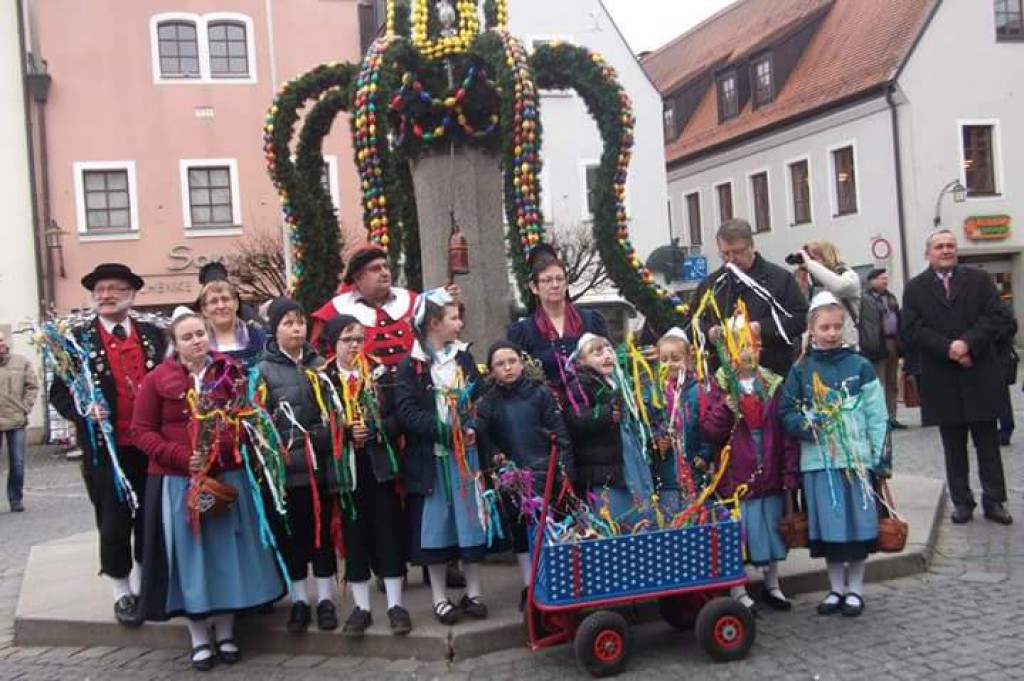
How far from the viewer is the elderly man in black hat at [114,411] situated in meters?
5.34

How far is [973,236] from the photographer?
24391mm

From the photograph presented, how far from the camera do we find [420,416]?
486 centimetres

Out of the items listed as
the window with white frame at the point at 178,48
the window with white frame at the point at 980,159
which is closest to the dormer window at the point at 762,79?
the window with white frame at the point at 980,159

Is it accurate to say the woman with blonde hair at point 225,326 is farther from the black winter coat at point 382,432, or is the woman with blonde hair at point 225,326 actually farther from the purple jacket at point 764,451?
the purple jacket at point 764,451

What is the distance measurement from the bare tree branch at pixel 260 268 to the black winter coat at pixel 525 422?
14.5 m

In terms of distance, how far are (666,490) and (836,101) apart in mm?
22731

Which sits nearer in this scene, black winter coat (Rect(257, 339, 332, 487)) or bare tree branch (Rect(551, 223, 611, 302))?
black winter coat (Rect(257, 339, 332, 487))

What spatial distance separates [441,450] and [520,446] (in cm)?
39

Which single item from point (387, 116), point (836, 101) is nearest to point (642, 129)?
point (836, 101)

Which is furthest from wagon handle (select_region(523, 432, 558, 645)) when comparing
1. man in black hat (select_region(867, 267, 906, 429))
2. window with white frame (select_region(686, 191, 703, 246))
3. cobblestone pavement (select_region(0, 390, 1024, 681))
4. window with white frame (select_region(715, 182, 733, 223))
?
window with white frame (select_region(686, 191, 703, 246))

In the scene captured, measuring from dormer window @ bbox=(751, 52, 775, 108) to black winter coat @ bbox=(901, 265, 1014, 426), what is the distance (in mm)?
23586

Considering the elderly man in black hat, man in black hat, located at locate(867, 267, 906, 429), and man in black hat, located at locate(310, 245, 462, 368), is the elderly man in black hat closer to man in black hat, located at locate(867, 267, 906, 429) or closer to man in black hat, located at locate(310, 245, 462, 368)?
man in black hat, located at locate(310, 245, 462, 368)

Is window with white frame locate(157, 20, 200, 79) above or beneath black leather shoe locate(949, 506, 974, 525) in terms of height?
above

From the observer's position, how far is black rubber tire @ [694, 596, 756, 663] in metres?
4.52
